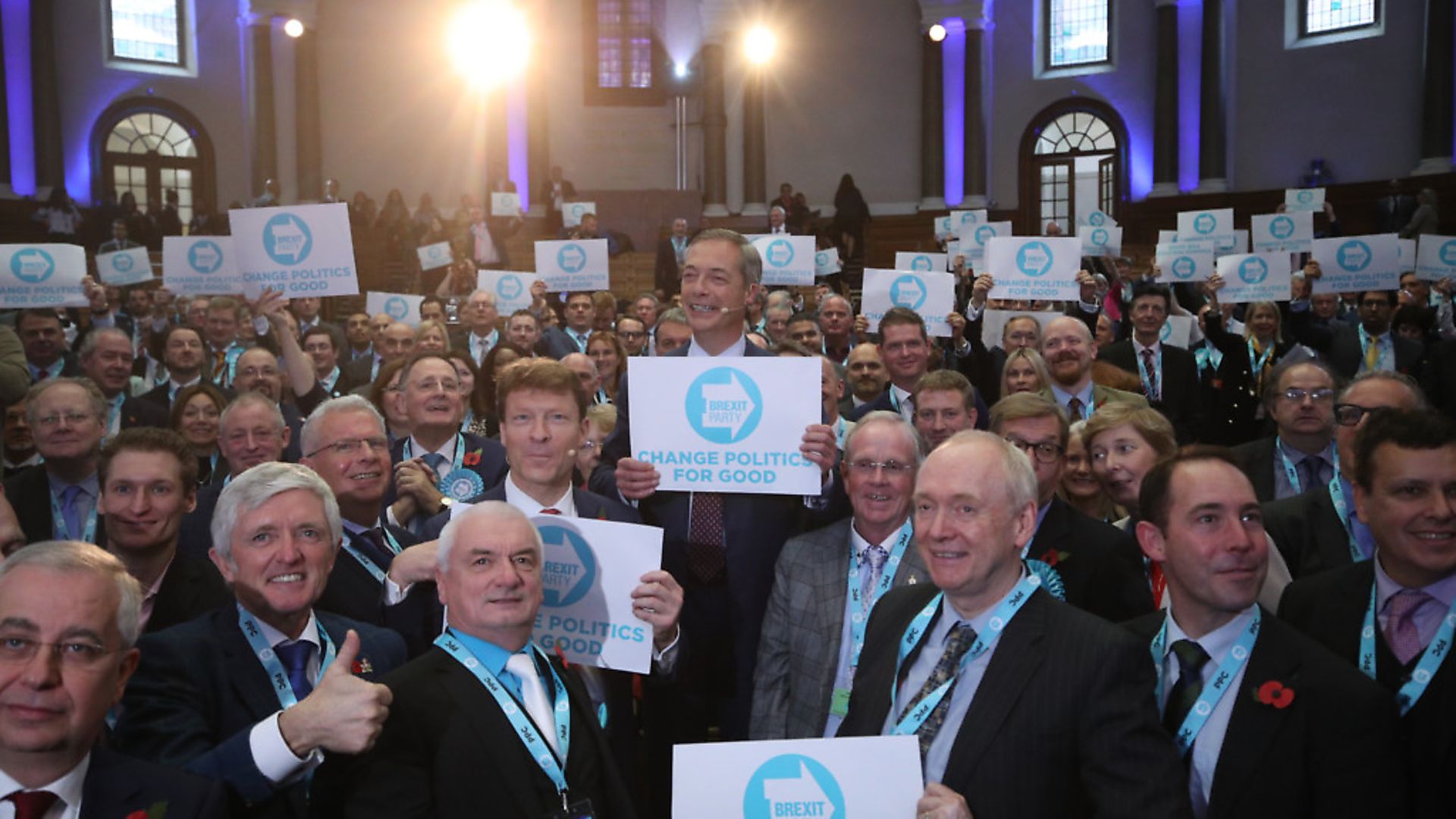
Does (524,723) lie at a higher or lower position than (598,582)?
lower

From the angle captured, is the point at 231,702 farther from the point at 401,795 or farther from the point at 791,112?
the point at 791,112

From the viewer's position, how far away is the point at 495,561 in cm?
296

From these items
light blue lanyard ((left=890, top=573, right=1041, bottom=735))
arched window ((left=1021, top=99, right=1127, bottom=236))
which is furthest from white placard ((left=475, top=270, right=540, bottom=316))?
arched window ((left=1021, top=99, right=1127, bottom=236))

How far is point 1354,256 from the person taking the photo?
31.7 ft

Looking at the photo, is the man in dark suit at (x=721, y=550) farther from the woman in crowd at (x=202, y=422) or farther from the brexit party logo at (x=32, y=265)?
the brexit party logo at (x=32, y=265)

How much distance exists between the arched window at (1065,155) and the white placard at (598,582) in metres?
21.0

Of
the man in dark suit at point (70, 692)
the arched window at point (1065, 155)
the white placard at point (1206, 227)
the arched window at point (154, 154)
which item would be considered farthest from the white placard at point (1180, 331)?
the arched window at point (154, 154)

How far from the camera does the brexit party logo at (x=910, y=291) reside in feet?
27.6

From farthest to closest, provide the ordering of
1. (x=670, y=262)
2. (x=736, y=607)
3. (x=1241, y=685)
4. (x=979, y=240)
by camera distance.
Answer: (x=670, y=262) < (x=979, y=240) < (x=736, y=607) < (x=1241, y=685)

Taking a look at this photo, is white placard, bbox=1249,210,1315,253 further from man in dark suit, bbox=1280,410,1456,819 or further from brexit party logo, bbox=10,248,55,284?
brexit party logo, bbox=10,248,55,284

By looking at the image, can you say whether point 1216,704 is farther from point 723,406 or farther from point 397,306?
point 397,306

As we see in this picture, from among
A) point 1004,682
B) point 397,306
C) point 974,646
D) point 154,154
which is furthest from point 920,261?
point 154,154

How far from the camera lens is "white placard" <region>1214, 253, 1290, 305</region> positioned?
9.15 metres

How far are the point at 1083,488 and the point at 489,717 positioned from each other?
9.01 ft
